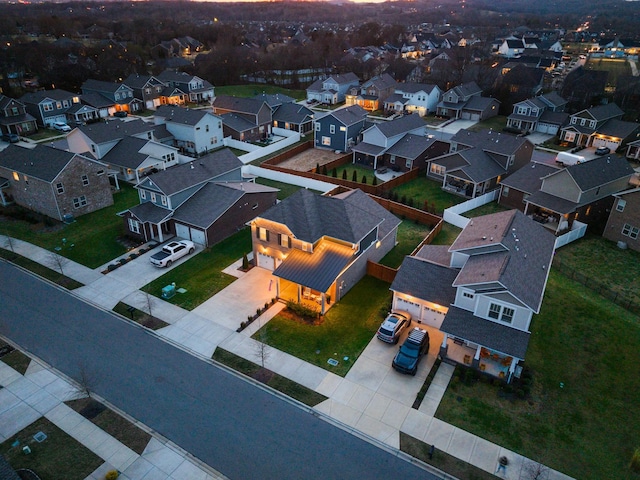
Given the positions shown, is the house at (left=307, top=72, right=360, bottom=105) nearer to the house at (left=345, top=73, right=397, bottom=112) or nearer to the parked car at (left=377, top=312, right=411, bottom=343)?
the house at (left=345, top=73, right=397, bottom=112)

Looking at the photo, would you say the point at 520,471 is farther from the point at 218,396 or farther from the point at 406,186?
the point at 406,186

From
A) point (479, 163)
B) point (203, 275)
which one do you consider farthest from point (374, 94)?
point (203, 275)

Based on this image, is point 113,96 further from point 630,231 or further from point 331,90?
point 630,231

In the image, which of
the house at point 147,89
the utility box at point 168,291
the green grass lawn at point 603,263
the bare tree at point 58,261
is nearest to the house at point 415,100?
the house at point 147,89

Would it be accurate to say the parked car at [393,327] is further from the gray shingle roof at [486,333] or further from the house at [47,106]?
the house at [47,106]

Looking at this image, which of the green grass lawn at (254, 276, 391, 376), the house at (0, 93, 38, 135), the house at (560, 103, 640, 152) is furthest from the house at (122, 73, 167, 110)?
the house at (560, 103, 640, 152)
